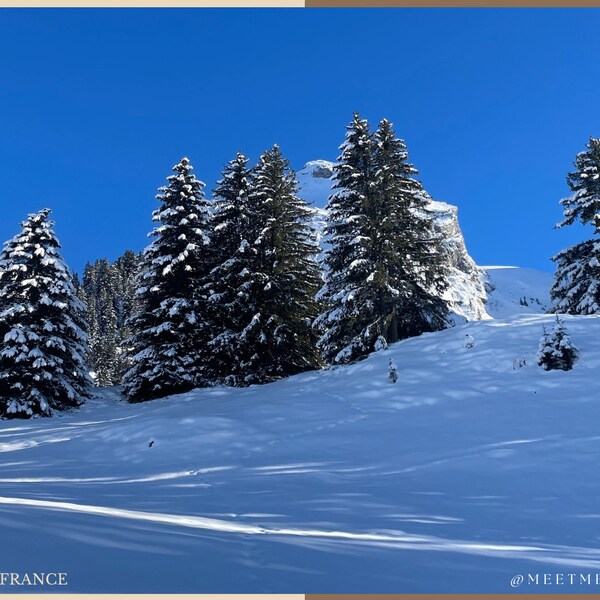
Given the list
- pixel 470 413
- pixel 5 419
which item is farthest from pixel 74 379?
pixel 470 413

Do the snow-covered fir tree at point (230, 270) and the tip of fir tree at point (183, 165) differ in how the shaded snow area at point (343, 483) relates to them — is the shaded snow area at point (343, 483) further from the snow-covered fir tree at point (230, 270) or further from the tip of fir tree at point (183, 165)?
the tip of fir tree at point (183, 165)

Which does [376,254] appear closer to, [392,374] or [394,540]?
A: [392,374]

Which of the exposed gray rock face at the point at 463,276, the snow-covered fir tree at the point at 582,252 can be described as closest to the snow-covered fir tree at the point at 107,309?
the snow-covered fir tree at the point at 582,252

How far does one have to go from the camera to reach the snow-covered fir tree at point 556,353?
40.8 ft

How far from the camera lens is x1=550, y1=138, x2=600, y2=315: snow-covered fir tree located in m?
23.7

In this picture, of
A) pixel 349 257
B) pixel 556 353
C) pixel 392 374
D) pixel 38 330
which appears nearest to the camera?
pixel 556 353

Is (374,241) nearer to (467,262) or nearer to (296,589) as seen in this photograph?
(296,589)

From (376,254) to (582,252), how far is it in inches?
510

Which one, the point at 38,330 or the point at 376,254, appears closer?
the point at 376,254

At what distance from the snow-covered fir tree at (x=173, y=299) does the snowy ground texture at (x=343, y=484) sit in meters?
6.32

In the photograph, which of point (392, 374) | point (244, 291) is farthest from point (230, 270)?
point (392, 374)

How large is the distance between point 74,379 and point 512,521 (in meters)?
20.9

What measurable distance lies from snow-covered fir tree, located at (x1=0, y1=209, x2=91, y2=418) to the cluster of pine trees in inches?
2.3

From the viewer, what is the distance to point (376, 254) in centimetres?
2031
